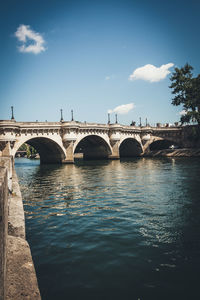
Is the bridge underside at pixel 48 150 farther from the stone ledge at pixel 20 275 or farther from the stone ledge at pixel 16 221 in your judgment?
the stone ledge at pixel 20 275

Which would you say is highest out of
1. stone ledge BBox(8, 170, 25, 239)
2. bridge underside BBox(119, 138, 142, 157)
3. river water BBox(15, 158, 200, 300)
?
bridge underside BBox(119, 138, 142, 157)

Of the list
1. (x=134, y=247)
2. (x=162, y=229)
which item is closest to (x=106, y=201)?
(x=162, y=229)

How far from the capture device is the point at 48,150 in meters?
50.0

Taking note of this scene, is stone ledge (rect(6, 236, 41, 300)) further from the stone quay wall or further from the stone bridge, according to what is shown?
the stone bridge

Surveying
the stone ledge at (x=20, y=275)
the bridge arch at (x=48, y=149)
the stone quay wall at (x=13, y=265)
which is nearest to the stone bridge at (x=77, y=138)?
the bridge arch at (x=48, y=149)

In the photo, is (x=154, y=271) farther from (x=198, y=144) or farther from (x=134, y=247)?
(x=198, y=144)

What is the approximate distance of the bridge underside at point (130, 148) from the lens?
64.5 metres

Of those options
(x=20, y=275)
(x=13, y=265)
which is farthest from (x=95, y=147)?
(x=20, y=275)

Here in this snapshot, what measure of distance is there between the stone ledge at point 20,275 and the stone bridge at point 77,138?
33967mm

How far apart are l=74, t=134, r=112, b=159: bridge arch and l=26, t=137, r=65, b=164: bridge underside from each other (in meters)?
8.01

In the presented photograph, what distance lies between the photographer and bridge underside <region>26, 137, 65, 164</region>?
45.2 metres

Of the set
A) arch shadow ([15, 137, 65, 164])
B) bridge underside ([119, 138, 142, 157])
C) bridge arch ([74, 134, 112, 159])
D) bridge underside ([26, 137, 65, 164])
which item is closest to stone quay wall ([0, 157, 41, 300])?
arch shadow ([15, 137, 65, 164])

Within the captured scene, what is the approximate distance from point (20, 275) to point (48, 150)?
4711cm

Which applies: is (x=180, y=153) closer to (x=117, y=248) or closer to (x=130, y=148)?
(x=130, y=148)
